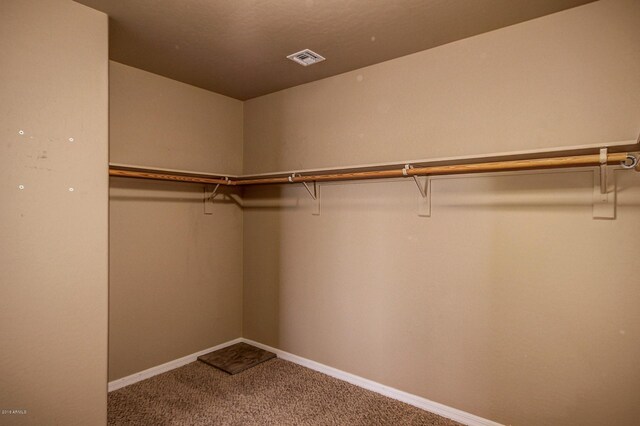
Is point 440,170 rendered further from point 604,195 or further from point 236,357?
point 236,357

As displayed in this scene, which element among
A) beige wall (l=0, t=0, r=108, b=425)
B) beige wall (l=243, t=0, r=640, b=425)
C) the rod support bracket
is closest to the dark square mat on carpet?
beige wall (l=243, t=0, r=640, b=425)

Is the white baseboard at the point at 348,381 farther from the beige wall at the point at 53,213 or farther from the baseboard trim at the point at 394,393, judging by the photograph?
the beige wall at the point at 53,213

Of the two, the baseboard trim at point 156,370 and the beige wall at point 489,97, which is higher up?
the beige wall at point 489,97

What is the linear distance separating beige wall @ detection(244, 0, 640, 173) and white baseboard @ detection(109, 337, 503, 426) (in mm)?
1679

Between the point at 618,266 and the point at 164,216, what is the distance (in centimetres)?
311

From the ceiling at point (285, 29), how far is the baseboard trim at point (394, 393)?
7.89 feet

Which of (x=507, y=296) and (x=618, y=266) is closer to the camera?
(x=618, y=266)

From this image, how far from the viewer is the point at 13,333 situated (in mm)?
1666

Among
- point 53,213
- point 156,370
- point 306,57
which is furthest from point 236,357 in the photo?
point 306,57

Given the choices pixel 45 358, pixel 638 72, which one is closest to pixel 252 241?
pixel 45 358

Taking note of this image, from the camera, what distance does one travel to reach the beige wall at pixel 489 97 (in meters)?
1.86

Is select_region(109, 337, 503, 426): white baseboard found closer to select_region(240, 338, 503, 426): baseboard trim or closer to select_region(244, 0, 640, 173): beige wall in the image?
select_region(240, 338, 503, 426): baseboard trim

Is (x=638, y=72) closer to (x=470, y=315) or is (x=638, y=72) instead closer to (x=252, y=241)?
(x=470, y=315)

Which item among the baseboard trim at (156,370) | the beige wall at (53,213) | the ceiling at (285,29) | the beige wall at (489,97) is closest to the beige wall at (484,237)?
the beige wall at (489,97)
